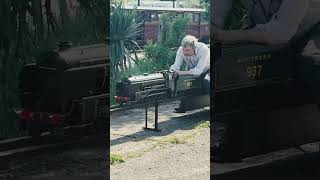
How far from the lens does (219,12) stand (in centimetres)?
270

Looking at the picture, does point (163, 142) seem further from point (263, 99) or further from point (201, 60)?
point (263, 99)

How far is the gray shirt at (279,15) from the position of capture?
8.87 ft

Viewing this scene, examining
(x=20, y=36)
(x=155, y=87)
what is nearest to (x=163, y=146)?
(x=155, y=87)

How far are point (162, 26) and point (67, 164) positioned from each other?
48.4 inches

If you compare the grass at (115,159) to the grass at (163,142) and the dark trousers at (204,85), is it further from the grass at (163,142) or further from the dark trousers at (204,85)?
the dark trousers at (204,85)

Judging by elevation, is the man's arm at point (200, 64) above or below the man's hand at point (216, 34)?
below

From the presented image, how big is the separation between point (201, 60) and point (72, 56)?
118 centimetres

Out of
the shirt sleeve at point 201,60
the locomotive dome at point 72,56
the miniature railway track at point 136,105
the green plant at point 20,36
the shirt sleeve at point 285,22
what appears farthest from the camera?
the shirt sleeve at point 201,60

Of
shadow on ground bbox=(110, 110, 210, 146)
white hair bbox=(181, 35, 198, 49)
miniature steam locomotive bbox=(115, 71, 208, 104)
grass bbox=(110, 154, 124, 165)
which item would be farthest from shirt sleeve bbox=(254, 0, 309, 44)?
grass bbox=(110, 154, 124, 165)

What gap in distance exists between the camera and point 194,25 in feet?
11.0

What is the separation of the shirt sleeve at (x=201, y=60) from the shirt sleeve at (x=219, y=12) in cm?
54

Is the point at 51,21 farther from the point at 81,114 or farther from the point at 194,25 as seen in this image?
the point at 194,25

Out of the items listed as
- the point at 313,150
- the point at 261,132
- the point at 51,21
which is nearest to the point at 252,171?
the point at 261,132

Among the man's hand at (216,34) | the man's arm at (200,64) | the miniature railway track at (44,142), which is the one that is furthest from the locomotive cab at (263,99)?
the miniature railway track at (44,142)
